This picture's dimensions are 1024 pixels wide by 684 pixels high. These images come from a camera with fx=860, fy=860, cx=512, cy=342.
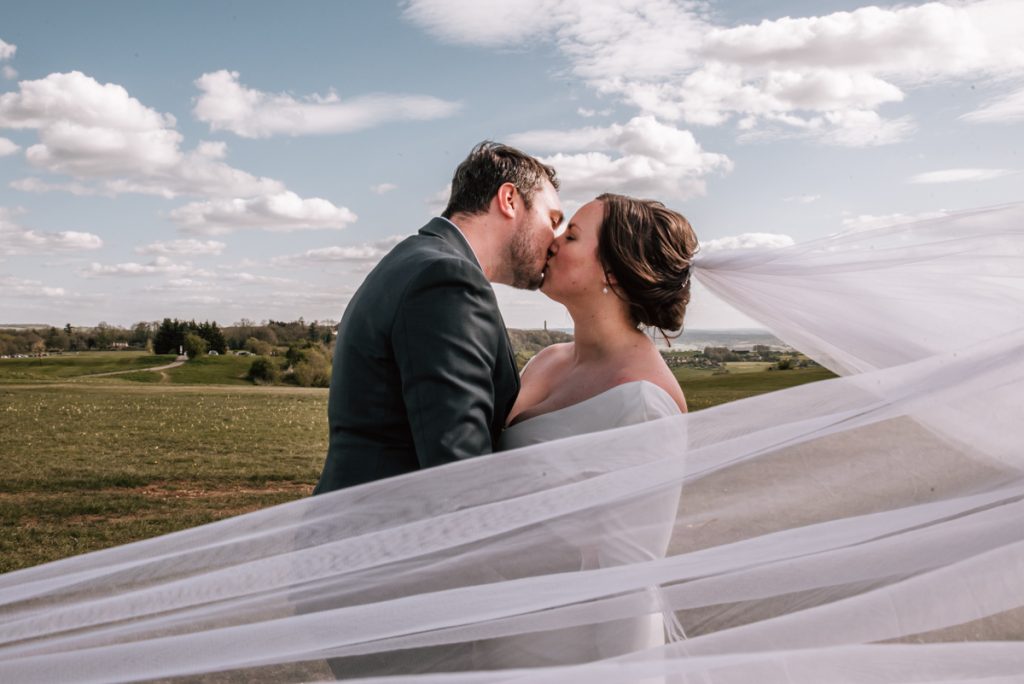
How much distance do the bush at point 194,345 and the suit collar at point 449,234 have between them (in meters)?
44.5

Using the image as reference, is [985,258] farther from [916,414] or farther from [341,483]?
[341,483]

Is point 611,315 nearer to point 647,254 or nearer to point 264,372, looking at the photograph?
point 647,254

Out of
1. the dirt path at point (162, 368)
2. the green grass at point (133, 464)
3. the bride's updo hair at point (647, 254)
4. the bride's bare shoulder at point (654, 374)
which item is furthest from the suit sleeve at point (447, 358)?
the dirt path at point (162, 368)

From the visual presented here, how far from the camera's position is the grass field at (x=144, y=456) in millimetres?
11992

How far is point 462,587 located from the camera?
7.24 feet

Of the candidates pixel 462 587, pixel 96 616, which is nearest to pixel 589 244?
pixel 462 587

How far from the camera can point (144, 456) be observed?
1820 centimetres

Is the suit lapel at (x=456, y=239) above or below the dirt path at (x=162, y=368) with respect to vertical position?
above

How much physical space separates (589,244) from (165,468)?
50.4ft

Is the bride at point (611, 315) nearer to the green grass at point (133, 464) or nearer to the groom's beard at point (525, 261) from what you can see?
the groom's beard at point (525, 261)

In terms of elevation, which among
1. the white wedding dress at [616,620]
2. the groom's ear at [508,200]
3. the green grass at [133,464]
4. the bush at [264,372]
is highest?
the groom's ear at [508,200]

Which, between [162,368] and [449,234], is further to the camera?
[162,368]

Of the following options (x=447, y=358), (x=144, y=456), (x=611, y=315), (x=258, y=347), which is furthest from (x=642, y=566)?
(x=258, y=347)

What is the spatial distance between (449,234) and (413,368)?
755 mm
